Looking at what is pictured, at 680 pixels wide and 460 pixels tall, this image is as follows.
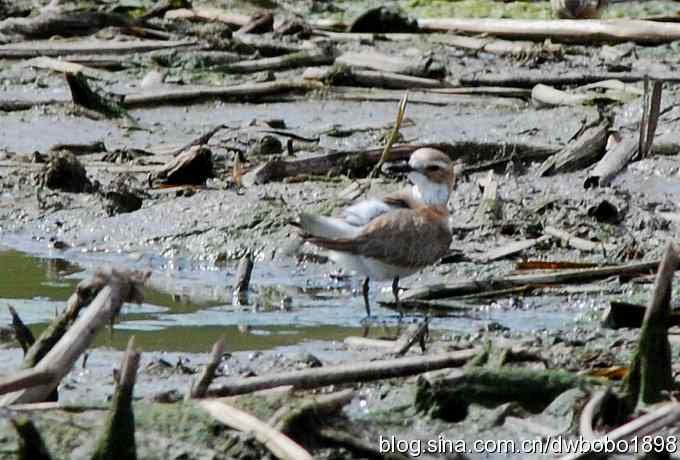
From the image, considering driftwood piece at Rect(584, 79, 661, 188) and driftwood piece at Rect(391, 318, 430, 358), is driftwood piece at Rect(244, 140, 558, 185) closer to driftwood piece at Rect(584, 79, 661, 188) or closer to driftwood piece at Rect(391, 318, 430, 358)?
driftwood piece at Rect(584, 79, 661, 188)

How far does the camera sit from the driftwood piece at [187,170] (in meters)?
10.6

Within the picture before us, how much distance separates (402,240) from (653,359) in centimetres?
283

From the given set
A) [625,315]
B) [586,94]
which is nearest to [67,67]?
[586,94]

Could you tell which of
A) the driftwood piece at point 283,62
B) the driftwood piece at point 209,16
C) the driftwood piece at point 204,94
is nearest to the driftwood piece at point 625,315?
the driftwood piece at point 204,94

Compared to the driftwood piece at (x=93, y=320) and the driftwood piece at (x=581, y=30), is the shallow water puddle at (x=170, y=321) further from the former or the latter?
the driftwood piece at (x=581, y=30)

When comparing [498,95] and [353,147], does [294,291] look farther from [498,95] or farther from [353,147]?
[498,95]

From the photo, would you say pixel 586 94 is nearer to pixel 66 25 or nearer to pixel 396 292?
pixel 396 292

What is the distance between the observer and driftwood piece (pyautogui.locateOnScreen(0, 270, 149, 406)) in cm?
516

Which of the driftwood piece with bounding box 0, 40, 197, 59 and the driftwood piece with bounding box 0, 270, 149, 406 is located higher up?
the driftwood piece with bounding box 0, 270, 149, 406

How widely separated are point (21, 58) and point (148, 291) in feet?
19.8

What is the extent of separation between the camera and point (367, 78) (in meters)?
13.0

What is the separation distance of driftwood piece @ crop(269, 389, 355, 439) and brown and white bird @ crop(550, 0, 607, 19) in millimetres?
9591

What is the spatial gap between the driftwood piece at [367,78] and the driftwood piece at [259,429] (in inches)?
304

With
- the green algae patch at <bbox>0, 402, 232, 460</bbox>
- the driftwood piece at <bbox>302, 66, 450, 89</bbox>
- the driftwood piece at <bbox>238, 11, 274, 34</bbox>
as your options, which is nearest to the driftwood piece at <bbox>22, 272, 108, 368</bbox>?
the green algae patch at <bbox>0, 402, 232, 460</bbox>
